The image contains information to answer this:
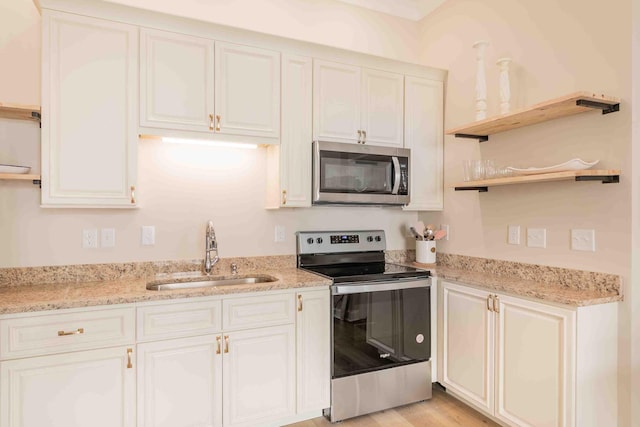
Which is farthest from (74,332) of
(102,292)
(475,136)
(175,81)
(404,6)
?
(404,6)

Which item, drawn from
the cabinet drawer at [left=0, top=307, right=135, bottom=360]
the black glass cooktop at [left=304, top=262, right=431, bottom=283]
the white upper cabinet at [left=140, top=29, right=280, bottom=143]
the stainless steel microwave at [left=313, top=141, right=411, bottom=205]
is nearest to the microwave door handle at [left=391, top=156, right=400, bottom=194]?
the stainless steel microwave at [left=313, top=141, right=411, bottom=205]

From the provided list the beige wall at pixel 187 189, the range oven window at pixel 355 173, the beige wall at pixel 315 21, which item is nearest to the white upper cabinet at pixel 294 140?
the range oven window at pixel 355 173

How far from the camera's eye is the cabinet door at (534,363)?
1824 millimetres

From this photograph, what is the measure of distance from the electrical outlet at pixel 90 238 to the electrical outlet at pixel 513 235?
255cm

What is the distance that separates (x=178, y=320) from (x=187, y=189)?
3.03 feet

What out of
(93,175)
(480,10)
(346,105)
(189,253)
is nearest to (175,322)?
(189,253)

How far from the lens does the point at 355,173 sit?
268cm

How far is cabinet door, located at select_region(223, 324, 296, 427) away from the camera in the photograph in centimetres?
210

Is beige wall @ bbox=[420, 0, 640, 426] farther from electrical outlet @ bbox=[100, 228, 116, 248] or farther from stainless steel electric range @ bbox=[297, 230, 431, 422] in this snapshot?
electrical outlet @ bbox=[100, 228, 116, 248]

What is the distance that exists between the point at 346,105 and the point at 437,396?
6.96ft

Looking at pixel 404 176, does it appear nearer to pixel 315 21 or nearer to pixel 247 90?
pixel 247 90

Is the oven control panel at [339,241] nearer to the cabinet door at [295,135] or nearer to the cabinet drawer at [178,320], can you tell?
the cabinet door at [295,135]

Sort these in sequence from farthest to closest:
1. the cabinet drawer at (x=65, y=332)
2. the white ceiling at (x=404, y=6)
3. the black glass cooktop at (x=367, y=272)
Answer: the white ceiling at (x=404, y=6) < the black glass cooktop at (x=367, y=272) < the cabinet drawer at (x=65, y=332)

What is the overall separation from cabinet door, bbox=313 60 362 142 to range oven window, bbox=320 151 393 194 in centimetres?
14
